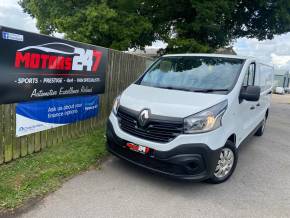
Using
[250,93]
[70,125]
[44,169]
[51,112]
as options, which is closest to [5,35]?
[51,112]

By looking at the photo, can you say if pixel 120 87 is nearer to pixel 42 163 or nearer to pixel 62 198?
pixel 42 163

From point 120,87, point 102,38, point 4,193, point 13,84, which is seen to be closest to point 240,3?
point 102,38

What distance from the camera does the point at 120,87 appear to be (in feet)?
24.4

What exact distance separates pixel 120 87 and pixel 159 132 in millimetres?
3894

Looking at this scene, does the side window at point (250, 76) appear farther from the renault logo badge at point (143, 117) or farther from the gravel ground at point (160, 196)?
the renault logo badge at point (143, 117)

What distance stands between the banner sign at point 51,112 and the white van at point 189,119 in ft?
4.45

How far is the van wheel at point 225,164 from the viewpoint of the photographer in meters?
4.14

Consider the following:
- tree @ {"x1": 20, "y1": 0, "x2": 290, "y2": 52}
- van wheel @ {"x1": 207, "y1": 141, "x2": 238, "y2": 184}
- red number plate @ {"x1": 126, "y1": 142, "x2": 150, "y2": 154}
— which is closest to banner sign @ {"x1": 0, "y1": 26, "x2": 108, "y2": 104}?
red number plate @ {"x1": 126, "y1": 142, "x2": 150, "y2": 154}

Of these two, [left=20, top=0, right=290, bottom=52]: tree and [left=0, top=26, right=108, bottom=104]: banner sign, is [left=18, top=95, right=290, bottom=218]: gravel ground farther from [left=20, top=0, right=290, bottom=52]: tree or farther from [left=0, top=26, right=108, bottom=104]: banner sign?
[left=20, top=0, right=290, bottom=52]: tree

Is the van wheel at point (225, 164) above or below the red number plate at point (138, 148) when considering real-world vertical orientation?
below

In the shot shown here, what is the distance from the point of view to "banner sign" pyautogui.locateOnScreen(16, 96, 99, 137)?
4.50 m

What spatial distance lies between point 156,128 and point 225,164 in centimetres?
137

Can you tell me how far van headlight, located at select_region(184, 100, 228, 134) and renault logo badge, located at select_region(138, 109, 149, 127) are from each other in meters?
0.55

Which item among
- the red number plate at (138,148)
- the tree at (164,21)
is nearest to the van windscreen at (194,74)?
the red number plate at (138,148)
